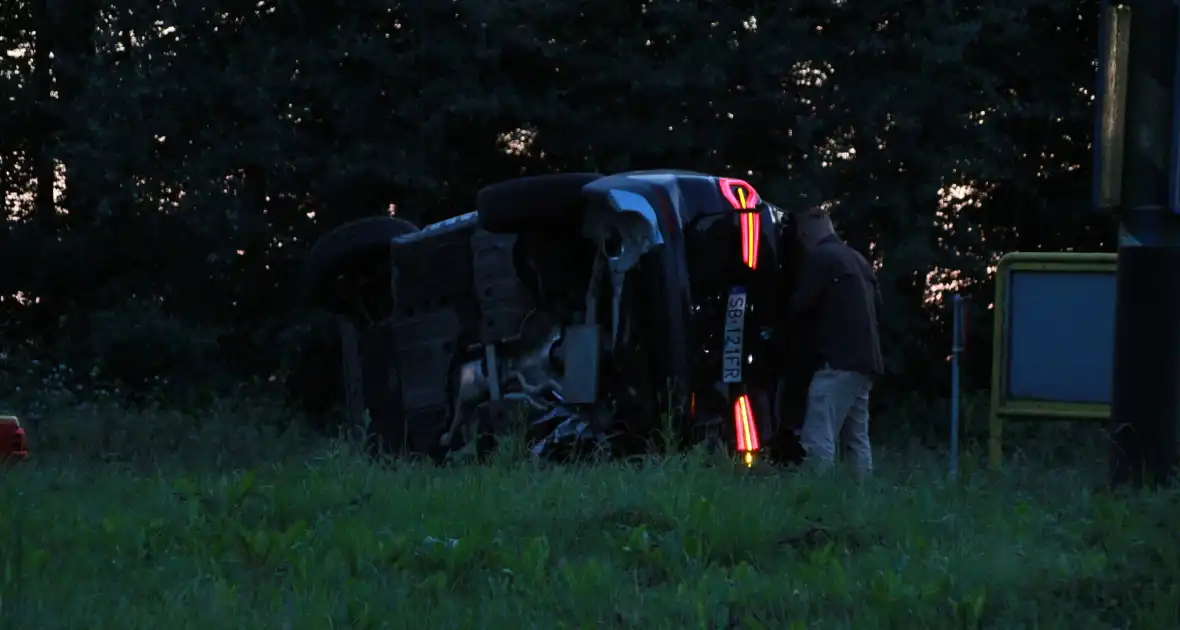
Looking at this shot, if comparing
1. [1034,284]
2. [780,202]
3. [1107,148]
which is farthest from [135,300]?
[1107,148]

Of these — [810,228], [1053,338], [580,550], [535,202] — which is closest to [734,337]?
[810,228]

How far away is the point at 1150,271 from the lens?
281 inches

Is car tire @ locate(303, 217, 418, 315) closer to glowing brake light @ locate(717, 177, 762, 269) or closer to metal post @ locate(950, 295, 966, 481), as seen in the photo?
glowing brake light @ locate(717, 177, 762, 269)

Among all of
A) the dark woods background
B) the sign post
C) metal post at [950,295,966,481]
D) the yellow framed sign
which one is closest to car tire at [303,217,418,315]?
metal post at [950,295,966,481]

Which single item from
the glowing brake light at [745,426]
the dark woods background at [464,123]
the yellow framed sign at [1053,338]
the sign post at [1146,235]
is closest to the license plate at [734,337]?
the glowing brake light at [745,426]

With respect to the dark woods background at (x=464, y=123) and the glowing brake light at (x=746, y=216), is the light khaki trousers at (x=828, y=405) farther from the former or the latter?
the dark woods background at (x=464, y=123)

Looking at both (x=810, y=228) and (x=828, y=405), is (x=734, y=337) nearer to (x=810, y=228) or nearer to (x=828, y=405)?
(x=828, y=405)

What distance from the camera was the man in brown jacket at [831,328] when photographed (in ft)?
31.0

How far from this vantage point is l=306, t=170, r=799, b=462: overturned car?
8.84 metres

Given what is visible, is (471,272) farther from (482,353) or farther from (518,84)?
(518,84)

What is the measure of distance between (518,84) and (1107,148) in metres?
10.4

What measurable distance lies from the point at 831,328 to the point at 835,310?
0.11 metres

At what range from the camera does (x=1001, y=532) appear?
6324 millimetres

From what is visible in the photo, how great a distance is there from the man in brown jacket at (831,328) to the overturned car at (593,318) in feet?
0.56
